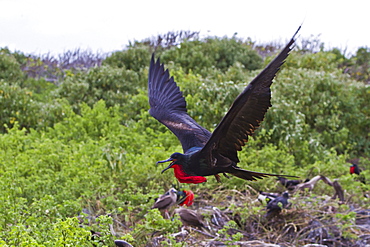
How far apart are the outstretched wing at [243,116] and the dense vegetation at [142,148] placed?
0.70m

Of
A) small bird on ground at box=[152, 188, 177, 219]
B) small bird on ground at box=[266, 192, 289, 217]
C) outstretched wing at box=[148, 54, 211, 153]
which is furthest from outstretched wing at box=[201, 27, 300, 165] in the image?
small bird on ground at box=[266, 192, 289, 217]

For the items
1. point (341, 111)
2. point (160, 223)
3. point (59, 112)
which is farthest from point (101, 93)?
point (160, 223)

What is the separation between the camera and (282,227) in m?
3.19

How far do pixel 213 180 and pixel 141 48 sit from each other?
612 centimetres

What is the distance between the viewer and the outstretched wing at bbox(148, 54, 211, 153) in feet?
7.95

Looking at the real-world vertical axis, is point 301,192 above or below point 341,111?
below

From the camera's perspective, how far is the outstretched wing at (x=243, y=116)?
5.72 ft

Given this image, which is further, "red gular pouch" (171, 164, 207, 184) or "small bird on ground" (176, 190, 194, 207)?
"small bird on ground" (176, 190, 194, 207)

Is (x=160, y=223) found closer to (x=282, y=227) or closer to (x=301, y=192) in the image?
(x=282, y=227)

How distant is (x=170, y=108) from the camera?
→ 2.84 m

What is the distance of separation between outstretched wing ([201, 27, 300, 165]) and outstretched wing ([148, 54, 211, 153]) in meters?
0.36

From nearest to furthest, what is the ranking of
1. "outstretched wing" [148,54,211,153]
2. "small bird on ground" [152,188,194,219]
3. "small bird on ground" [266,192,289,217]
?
"outstretched wing" [148,54,211,153] < "small bird on ground" [152,188,194,219] < "small bird on ground" [266,192,289,217]

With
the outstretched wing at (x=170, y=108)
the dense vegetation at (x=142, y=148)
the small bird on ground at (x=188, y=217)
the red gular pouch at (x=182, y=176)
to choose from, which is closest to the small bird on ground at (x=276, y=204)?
the dense vegetation at (x=142, y=148)

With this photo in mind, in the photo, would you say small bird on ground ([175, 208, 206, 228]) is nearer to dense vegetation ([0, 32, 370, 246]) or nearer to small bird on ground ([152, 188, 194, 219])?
small bird on ground ([152, 188, 194, 219])
